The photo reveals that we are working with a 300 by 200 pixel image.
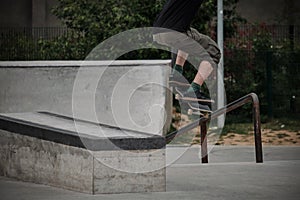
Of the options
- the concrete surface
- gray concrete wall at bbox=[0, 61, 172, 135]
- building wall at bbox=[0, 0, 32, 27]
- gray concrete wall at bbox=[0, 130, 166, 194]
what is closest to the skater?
the concrete surface

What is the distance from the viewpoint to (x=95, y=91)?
1579 centimetres

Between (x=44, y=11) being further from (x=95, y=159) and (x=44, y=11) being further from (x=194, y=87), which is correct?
(x=95, y=159)

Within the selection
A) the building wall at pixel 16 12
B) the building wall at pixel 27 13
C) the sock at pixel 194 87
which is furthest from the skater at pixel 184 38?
the building wall at pixel 16 12

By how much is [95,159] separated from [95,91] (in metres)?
7.64

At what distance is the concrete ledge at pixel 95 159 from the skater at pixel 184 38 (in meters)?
1.41

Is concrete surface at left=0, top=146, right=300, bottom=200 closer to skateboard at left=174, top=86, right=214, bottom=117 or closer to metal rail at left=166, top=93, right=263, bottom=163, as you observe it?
metal rail at left=166, top=93, right=263, bottom=163

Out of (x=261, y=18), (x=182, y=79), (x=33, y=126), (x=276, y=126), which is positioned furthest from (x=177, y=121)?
(x=261, y=18)

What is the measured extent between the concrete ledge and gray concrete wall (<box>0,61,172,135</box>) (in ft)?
18.2

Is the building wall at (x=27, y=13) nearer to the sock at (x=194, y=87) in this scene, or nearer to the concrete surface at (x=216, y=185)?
the sock at (x=194, y=87)

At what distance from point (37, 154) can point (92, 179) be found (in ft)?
3.67

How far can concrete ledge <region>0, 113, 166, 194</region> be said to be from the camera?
8.23 m

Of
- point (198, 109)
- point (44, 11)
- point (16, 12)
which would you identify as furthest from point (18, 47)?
point (198, 109)

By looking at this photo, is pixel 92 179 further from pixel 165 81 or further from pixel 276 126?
pixel 276 126

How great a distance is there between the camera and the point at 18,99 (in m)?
14.8
